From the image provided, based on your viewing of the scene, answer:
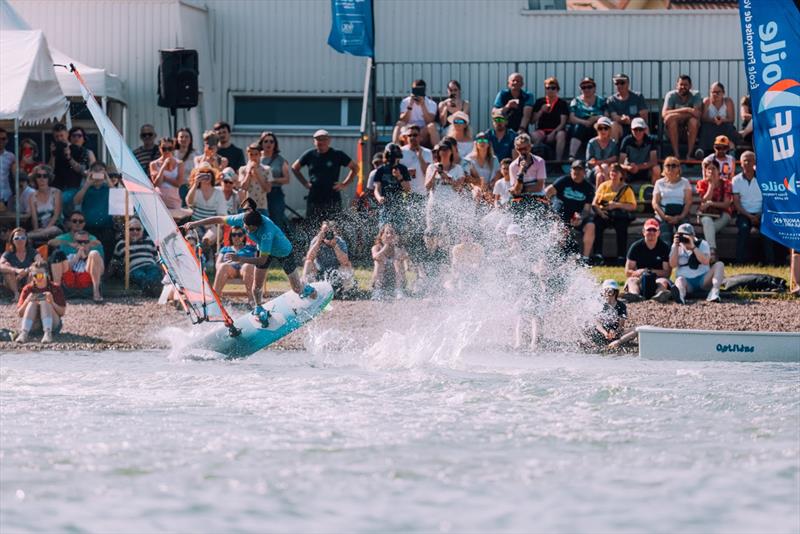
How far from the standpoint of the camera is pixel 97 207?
20.5 metres

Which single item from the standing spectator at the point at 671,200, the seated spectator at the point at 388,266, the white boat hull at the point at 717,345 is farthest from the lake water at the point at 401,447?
the standing spectator at the point at 671,200

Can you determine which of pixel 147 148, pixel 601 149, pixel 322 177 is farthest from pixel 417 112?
pixel 147 148

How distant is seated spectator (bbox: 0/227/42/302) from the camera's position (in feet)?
61.9

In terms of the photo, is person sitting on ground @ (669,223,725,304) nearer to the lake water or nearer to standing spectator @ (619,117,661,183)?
the lake water

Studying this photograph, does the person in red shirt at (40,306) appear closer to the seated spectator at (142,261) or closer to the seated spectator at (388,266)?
the seated spectator at (142,261)

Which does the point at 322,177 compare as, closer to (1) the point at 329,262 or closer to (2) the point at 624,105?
(1) the point at 329,262

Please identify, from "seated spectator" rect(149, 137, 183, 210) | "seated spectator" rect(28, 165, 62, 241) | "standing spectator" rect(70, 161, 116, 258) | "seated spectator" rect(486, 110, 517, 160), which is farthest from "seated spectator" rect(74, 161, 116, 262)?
"seated spectator" rect(486, 110, 517, 160)

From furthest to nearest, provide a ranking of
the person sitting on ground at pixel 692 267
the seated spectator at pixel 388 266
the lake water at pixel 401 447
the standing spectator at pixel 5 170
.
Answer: the standing spectator at pixel 5 170 < the seated spectator at pixel 388 266 < the person sitting on ground at pixel 692 267 < the lake water at pixel 401 447

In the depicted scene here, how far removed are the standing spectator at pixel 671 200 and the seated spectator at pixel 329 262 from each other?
4.22 metres

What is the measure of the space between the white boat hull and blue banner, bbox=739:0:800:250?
104cm

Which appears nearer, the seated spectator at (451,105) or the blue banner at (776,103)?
the blue banner at (776,103)

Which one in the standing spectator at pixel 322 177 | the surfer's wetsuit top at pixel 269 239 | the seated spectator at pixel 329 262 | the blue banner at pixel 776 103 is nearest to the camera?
the blue banner at pixel 776 103

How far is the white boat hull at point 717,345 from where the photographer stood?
623 inches

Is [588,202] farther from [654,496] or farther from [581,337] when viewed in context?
Answer: [654,496]
